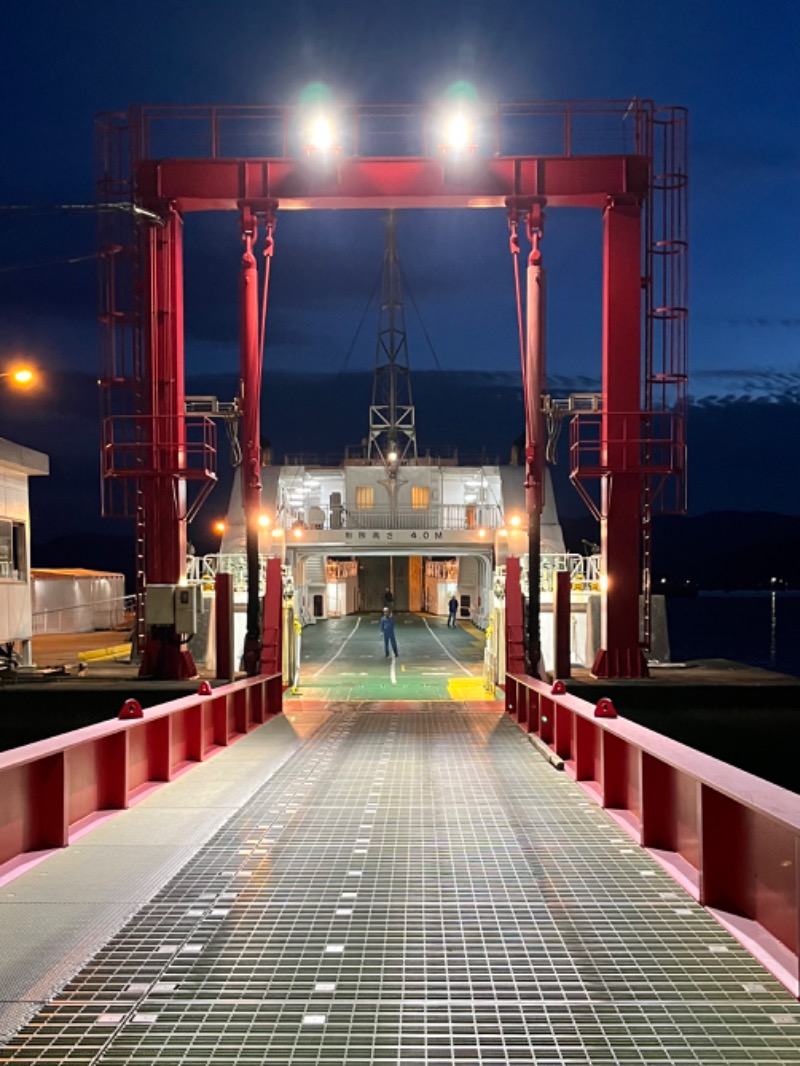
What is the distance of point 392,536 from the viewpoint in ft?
134

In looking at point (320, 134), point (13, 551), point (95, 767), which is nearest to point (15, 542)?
point (13, 551)

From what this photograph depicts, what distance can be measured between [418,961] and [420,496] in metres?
44.4

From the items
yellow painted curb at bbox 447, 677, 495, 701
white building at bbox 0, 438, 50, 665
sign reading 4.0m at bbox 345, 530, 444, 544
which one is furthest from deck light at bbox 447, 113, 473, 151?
sign reading 4.0m at bbox 345, 530, 444, 544

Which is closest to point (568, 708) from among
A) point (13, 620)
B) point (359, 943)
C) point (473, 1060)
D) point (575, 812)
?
point (575, 812)

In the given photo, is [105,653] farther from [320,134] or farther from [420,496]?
[420,496]

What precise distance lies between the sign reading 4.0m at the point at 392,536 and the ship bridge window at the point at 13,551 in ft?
57.2

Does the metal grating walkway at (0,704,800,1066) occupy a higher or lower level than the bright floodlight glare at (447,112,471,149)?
lower

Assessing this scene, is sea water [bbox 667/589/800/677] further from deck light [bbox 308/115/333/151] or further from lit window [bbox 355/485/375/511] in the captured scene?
deck light [bbox 308/115/333/151]

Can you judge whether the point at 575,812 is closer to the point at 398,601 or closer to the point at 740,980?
the point at 740,980

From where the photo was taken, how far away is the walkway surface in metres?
4.16

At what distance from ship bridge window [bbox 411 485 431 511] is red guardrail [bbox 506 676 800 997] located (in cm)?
4002

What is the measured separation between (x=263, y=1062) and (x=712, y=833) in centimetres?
294

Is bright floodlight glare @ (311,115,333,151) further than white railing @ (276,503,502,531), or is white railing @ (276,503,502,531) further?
white railing @ (276,503,502,531)

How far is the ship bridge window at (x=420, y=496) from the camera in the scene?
161 ft
